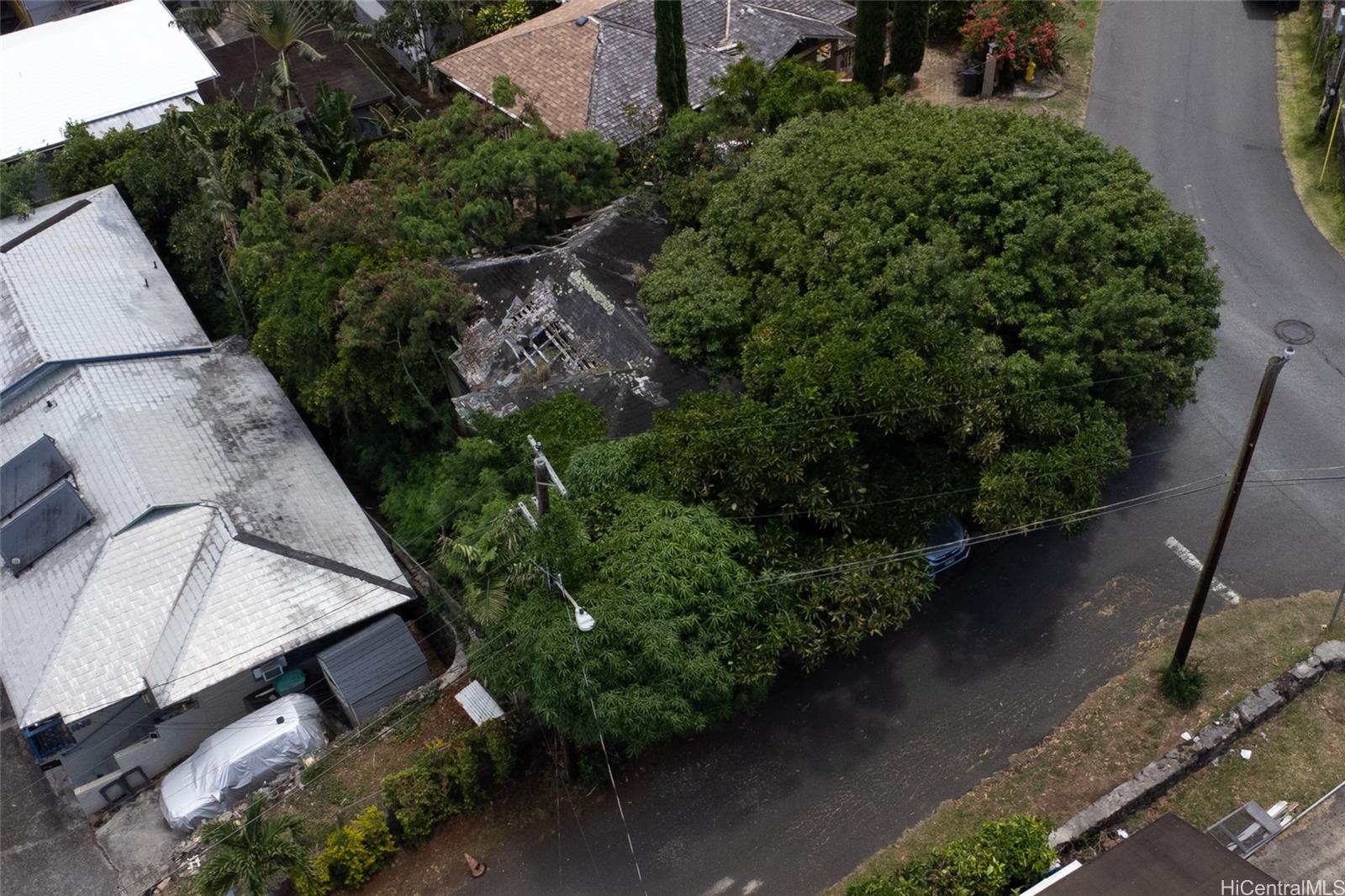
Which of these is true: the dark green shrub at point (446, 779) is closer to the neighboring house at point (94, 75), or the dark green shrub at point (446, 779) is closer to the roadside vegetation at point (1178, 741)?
the roadside vegetation at point (1178, 741)

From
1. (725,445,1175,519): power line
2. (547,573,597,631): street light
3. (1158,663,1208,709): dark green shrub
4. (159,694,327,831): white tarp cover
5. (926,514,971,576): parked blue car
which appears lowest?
(159,694,327,831): white tarp cover

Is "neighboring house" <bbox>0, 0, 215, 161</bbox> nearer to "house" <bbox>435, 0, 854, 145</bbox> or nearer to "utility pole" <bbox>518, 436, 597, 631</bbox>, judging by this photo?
"house" <bbox>435, 0, 854, 145</bbox>

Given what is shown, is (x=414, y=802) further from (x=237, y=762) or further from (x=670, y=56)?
(x=670, y=56)

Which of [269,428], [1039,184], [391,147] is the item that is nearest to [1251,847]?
[1039,184]

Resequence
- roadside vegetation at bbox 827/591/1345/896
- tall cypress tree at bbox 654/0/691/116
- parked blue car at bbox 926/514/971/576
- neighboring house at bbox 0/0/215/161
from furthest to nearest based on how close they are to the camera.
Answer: neighboring house at bbox 0/0/215/161 → tall cypress tree at bbox 654/0/691/116 → parked blue car at bbox 926/514/971/576 → roadside vegetation at bbox 827/591/1345/896

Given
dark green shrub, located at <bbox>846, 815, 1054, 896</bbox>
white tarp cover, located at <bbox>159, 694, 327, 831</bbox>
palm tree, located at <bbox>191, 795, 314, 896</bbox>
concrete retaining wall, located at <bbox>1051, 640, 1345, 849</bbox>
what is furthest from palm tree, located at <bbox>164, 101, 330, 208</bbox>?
concrete retaining wall, located at <bbox>1051, 640, 1345, 849</bbox>
